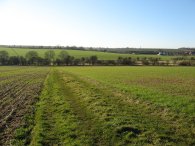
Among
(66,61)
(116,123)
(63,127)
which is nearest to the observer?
(63,127)

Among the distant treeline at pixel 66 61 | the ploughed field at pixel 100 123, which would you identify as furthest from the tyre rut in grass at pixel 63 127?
the distant treeline at pixel 66 61

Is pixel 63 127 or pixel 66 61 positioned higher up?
pixel 63 127

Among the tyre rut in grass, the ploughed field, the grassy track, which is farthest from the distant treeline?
the tyre rut in grass

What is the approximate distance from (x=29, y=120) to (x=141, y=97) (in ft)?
30.9

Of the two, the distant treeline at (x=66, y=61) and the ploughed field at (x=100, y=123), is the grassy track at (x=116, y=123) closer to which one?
the ploughed field at (x=100, y=123)

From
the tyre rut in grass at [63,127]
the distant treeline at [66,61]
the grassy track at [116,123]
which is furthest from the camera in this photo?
the distant treeline at [66,61]

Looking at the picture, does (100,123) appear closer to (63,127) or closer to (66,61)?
(63,127)

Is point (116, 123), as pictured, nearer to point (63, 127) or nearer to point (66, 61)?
point (63, 127)

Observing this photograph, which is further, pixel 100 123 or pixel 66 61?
pixel 66 61

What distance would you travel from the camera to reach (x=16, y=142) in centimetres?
1053

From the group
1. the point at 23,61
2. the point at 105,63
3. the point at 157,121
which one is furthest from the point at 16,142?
the point at 23,61

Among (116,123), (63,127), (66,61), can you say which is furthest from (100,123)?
(66,61)

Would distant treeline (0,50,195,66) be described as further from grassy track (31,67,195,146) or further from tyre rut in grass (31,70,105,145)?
tyre rut in grass (31,70,105,145)

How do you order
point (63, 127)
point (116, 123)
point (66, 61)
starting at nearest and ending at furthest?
point (63, 127) → point (116, 123) → point (66, 61)
